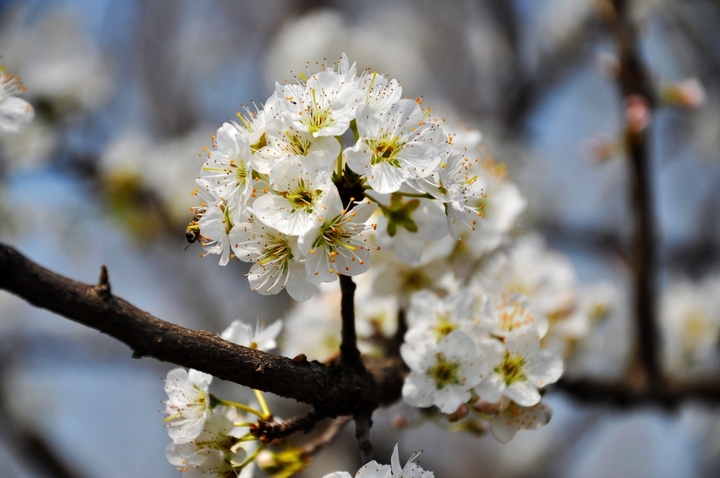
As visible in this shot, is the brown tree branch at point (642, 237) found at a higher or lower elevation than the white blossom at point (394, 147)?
higher

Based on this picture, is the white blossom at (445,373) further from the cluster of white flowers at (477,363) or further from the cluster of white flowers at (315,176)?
the cluster of white flowers at (315,176)

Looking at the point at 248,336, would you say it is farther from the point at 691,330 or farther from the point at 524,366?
the point at 691,330

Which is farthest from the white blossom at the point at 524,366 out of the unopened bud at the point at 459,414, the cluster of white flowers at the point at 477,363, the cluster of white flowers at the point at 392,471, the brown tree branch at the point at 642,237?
the brown tree branch at the point at 642,237

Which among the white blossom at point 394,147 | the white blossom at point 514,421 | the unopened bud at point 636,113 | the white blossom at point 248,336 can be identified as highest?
the unopened bud at point 636,113

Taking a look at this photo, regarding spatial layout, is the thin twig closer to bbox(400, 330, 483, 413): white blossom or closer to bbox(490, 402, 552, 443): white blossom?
bbox(400, 330, 483, 413): white blossom

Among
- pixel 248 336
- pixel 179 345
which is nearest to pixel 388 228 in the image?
pixel 248 336

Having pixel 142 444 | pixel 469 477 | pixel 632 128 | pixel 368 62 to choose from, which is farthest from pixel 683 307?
pixel 142 444

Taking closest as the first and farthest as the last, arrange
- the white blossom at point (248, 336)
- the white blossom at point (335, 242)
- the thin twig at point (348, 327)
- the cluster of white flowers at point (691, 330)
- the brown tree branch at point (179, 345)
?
the brown tree branch at point (179, 345) → the white blossom at point (335, 242) → the thin twig at point (348, 327) → the white blossom at point (248, 336) → the cluster of white flowers at point (691, 330)
